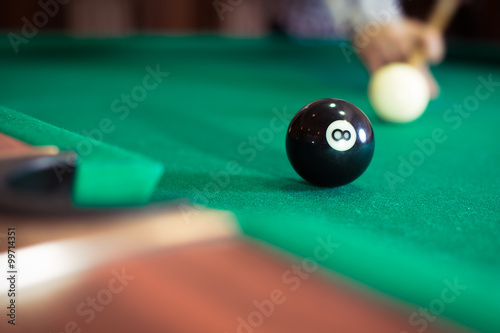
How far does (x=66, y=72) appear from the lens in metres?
3.83

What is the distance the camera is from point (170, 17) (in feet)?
23.9

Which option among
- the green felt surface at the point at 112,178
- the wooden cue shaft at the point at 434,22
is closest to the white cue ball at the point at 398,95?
the wooden cue shaft at the point at 434,22

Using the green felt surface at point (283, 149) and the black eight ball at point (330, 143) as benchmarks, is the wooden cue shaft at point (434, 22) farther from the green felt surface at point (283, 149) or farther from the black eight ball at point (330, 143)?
the black eight ball at point (330, 143)

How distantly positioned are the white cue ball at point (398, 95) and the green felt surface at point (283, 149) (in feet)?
0.21

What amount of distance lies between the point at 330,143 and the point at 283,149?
1.95ft

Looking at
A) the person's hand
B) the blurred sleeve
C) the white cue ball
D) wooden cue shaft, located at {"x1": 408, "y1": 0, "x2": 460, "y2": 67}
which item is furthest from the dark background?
the white cue ball

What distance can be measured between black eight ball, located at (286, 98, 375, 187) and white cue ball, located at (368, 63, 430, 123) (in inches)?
40.7

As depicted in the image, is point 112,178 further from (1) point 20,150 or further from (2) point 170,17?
(2) point 170,17

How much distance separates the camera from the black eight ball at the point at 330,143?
1.60 metres

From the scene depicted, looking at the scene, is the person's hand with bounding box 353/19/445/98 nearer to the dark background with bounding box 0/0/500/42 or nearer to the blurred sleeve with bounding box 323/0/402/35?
the blurred sleeve with bounding box 323/0/402/35

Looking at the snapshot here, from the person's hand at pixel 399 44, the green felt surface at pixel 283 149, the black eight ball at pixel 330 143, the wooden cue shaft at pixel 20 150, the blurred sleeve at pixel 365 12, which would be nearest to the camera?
the green felt surface at pixel 283 149

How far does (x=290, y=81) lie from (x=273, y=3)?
13.0 feet

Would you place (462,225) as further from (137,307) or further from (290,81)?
(290,81)

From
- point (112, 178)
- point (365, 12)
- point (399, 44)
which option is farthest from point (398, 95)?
point (112, 178)
